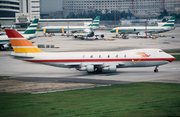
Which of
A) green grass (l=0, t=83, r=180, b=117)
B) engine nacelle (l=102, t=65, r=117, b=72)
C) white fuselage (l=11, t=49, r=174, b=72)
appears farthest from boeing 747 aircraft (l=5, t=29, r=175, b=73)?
green grass (l=0, t=83, r=180, b=117)

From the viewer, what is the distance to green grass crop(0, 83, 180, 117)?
Answer: 19933 mm

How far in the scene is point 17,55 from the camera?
4525 cm

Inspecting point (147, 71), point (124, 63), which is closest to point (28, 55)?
point (124, 63)

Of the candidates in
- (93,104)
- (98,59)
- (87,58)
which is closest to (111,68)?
(98,59)

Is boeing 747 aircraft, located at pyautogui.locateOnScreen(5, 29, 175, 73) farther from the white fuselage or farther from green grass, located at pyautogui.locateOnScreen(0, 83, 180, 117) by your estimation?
green grass, located at pyautogui.locateOnScreen(0, 83, 180, 117)

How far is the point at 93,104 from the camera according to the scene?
924 inches

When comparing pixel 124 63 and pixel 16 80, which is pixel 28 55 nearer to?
pixel 16 80

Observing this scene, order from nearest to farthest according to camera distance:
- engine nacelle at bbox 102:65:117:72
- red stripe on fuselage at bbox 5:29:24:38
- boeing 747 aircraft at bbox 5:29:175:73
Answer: engine nacelle at bbox 102:65:117:72, boeing 747 aircraft at bbox 5:29:175:73, red stripe on fuselage at bbox 5:29:24:38

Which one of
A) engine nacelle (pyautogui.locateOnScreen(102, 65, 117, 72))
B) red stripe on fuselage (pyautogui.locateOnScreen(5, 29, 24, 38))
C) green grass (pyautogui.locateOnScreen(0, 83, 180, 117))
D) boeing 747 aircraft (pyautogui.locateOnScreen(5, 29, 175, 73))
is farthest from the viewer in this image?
red stripe on fuselage (pyautogui.locateOnScreen(5, 29, 24, 38))

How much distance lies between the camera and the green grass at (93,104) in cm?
1993

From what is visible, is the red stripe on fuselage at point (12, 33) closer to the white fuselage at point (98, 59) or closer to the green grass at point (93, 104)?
the white fuselage at point (98, 59)

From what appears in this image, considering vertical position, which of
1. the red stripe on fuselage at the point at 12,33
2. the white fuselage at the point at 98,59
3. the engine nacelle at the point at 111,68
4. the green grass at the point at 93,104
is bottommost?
the green grass at the point at 93,104

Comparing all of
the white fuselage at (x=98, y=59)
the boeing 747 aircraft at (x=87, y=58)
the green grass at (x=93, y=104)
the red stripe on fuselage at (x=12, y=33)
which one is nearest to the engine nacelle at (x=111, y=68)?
the boeing 747 aircraft at (x=87, y=58)

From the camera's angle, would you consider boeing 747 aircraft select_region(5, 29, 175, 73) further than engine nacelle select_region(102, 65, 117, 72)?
Yes
